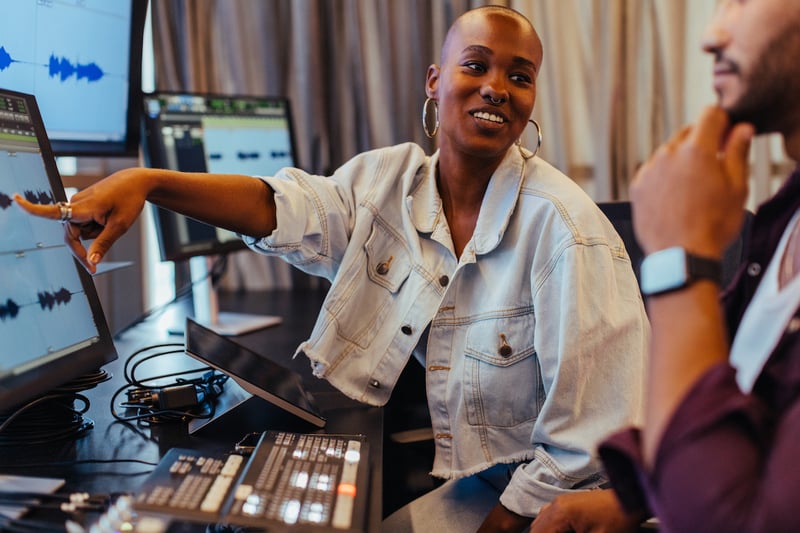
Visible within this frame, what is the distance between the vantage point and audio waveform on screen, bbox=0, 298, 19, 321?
0.90 m

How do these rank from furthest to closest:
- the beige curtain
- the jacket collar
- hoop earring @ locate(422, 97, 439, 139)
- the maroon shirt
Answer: the beige curtain
hoop earring @ locate(422, 97, 439, 139)
the jacket collar
the maroon shirt

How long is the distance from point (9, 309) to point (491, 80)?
0.82 meters

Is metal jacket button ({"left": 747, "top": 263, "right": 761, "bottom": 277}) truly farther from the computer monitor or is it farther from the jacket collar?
the computer monitor

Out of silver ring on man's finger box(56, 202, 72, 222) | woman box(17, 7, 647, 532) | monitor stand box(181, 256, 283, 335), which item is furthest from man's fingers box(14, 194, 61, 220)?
monitor stand box(181, 256, 283, 335)

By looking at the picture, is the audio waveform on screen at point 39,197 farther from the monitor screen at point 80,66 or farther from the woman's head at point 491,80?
the woman's head at point 491,80

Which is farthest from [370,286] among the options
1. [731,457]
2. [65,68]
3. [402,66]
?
[402,66]

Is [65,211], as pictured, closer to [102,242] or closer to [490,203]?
[102,242]

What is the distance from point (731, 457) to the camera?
57cm

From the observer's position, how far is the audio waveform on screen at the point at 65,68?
52.6 inches

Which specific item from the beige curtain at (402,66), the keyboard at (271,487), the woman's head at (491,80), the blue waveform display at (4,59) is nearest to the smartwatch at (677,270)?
the keyboard at (271,487)

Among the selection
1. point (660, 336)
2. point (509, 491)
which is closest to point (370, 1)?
point (509, 491)

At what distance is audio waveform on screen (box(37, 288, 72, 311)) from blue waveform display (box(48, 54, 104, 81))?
59 cm

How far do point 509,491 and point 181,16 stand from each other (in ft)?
5.52

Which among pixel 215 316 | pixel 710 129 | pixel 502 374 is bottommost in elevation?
pixel 215 316
